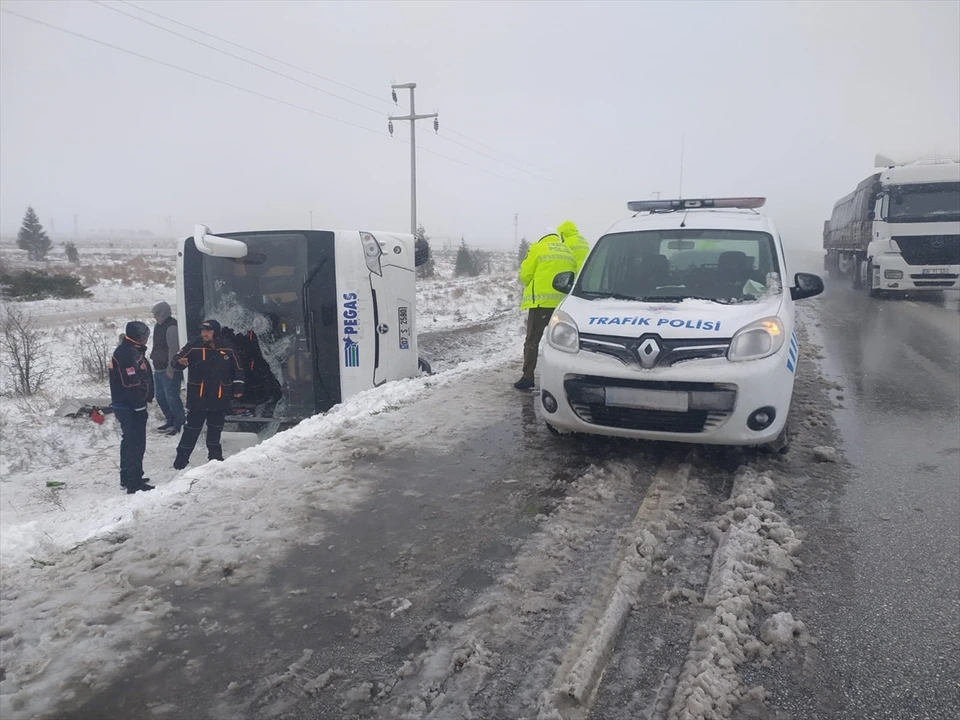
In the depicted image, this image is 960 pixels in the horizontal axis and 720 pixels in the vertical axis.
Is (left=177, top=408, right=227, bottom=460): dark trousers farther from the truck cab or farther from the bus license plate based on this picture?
the truck cab

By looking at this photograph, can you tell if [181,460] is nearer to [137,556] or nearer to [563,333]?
[137,556]

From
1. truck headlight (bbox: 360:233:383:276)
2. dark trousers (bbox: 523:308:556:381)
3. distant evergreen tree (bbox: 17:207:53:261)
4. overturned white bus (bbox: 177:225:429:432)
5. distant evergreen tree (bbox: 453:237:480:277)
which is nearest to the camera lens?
overturned white bus (bbox: 177:225:429:432)

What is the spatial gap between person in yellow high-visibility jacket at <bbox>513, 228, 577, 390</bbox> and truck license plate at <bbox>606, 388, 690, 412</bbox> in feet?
9.01

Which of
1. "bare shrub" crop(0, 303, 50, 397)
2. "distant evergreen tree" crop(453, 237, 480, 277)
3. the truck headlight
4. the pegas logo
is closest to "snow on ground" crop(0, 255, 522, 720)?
the pegas logo

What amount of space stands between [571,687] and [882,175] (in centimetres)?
1785

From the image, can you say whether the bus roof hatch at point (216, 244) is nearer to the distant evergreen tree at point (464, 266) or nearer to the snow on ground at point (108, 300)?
the snow on ground at point (108, 300)

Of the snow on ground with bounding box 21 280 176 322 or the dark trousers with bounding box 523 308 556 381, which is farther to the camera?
the snow on ground with bounding box 21 280 176 322

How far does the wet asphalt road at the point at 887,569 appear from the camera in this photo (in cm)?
235

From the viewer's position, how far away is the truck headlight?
23.0 feet

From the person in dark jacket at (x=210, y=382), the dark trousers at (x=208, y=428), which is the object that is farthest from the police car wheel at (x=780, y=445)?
the dark trousers at (x=208, y=428)

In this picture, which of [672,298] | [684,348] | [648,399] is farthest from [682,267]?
[648,399]

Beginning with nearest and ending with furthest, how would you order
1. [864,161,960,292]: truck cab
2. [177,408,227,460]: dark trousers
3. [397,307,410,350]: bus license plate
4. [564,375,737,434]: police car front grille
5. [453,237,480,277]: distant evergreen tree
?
[564,375,737,434]: police car front grille < [177,408,227,460]: dark trousers < [397,307,410,350]: bus license plate < [864,161,960,292]: truck cab < [453,237,480,277]: distant evergreen tree

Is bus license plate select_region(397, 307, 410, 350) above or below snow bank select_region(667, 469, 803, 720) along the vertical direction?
above

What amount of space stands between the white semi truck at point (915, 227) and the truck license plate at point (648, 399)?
47.5 ft
